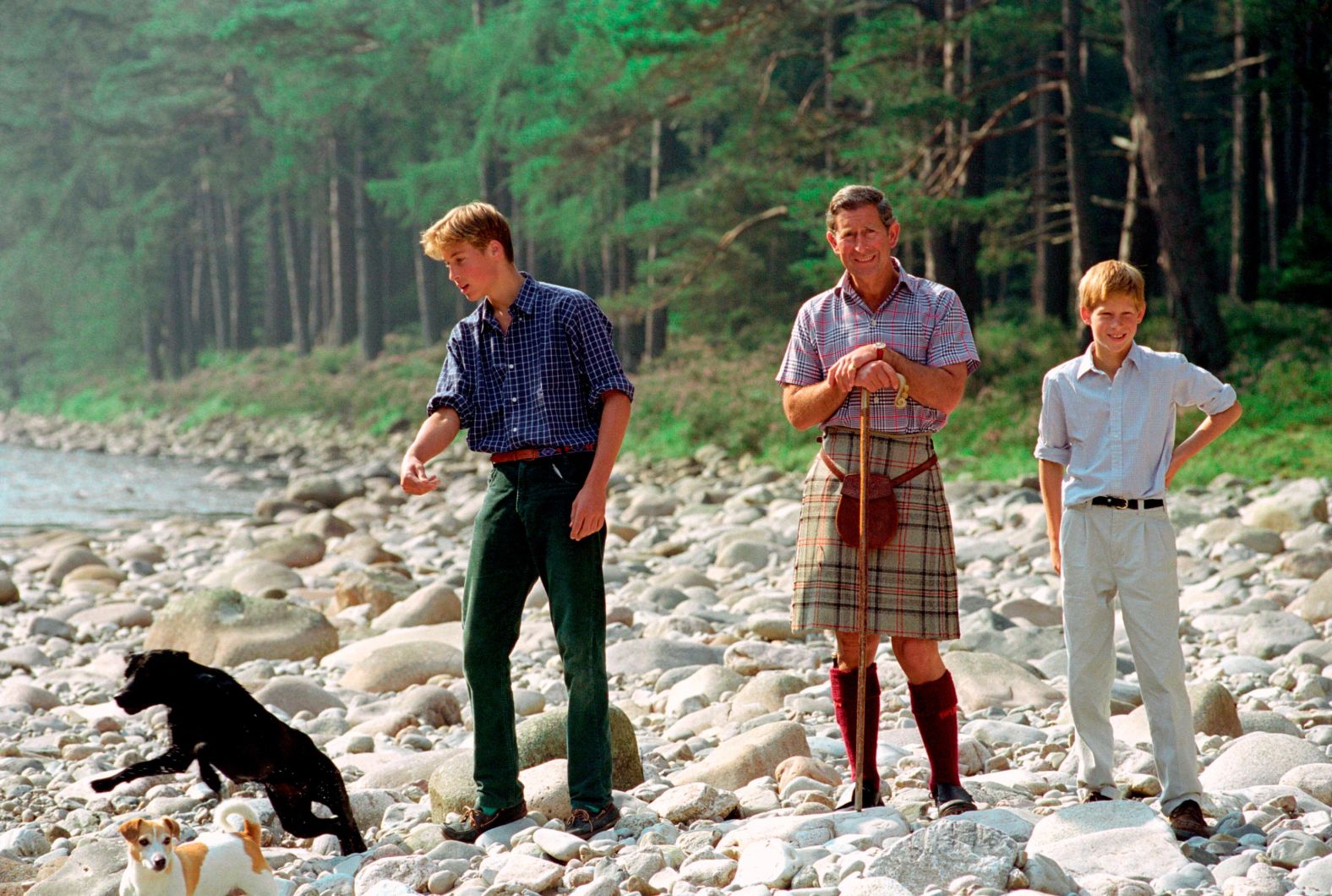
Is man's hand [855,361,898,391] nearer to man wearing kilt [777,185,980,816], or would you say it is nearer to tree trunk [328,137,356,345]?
man wearing kilt [777,185,980,816]

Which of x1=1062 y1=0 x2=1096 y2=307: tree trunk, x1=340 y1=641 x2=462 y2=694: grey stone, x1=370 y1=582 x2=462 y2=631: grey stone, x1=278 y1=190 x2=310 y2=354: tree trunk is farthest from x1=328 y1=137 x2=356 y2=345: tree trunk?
x1=340 y1=641 x2=462 y2=694: grey stone

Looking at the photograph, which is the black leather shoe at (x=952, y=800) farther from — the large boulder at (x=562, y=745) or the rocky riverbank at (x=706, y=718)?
the large boulder at (x=562, y=745)

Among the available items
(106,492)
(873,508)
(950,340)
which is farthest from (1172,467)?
(106,492)

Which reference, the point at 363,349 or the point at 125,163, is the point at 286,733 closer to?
the point at 363,349

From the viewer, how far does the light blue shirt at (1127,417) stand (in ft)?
11.7

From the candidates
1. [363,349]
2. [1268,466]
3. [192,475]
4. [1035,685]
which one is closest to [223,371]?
[363,349]

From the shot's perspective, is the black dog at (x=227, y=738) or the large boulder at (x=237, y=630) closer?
the black dog at (x=227, y=738)

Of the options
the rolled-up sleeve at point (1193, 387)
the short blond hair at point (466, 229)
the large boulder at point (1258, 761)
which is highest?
the short blond hair at point (466, 229)

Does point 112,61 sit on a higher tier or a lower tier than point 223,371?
higher

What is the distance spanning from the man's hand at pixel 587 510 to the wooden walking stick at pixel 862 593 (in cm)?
70

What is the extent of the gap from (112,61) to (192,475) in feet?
77.7

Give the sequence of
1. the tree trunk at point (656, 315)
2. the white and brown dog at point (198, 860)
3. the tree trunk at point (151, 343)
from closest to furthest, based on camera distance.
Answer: the white and brown dog at point (198, 860), the tree trunk at point (656, 315), the tree trunk at point (151, 343)

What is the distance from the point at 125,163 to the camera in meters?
37.7

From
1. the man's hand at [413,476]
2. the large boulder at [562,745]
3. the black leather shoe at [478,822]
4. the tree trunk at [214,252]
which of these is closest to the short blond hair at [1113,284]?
the man's hand at [413,476]
